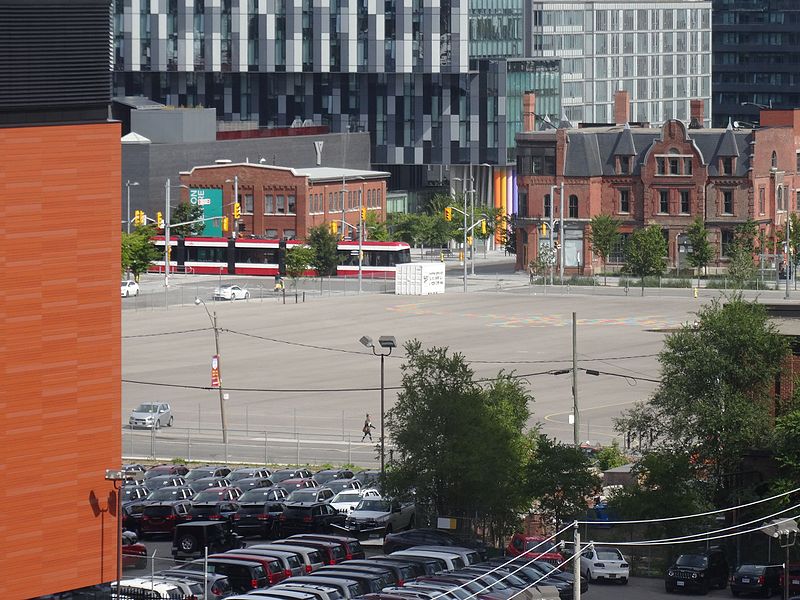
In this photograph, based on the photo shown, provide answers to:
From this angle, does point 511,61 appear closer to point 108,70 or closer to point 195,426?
point 195,426

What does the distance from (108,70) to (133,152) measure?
12711 cm

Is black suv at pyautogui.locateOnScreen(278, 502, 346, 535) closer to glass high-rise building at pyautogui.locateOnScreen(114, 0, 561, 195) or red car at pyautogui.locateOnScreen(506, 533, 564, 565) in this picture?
red car at pyautogui.locateOnScreen(506, 533, 564, 565)

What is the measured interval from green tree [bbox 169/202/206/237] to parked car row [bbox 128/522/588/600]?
105 metres

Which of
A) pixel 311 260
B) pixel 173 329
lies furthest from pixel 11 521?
pixel 311 260

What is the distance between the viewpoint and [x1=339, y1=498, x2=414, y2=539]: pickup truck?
55.1 metres

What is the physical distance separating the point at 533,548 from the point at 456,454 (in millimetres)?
5799

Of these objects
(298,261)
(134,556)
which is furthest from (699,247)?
(134,556)

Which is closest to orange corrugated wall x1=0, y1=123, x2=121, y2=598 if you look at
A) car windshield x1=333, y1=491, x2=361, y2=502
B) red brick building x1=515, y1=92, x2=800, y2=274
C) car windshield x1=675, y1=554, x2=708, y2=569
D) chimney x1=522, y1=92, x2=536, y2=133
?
car windshield x1=675, y1=554, x2=708, y2=569

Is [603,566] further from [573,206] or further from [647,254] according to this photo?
[573,206]

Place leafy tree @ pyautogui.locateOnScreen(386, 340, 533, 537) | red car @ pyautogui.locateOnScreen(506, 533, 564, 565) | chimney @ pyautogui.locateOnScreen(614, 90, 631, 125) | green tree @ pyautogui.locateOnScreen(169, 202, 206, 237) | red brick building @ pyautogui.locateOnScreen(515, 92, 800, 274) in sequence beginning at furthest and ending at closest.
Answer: green tree @ pyautogui.locateOnScreen(169, 202, 206, 237), chimney @ pyautogui.locateOnScreen(614, 90, 631, 125), red brick building @ pyautogui.locateOnScreen(515, 92, 800, 274), leafy tree @ pyautogui.locateOnScreen(386, 340, 533, 537), red car @ pyautogui.locateOnScreen(506, 533, 564, 565)

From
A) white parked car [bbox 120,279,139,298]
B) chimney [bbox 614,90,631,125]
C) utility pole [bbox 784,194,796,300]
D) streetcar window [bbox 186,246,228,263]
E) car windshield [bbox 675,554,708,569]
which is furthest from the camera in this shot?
chimney [bbox 614,90,631,125]

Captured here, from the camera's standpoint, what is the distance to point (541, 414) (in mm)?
77812

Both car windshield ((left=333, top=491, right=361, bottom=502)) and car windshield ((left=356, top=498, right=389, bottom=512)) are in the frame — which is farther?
car windshield ((left=333, top=491, right=361, bottom=502))

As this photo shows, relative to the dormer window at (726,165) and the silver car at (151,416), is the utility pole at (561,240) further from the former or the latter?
the silver car at (151,416)
